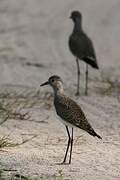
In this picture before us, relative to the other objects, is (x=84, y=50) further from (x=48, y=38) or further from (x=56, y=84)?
(x=56, y=84)

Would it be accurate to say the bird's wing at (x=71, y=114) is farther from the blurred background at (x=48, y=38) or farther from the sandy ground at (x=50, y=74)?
the blurred background at (x=48, y=38)

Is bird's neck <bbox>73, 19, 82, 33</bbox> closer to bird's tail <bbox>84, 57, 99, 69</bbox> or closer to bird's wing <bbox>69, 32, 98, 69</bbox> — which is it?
→ bird's wing <bbox>69, 32, 98, 69</bbox>

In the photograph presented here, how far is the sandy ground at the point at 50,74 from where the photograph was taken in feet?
26.2

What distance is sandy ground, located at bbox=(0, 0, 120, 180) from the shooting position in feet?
26.2

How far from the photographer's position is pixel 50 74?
1350cm

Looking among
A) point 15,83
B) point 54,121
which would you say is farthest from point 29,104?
point 15,83

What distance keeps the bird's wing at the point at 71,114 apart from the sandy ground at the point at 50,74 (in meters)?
0.35

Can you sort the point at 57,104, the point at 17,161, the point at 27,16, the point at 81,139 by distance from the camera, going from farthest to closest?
the point at 27,16, the point at 81,139, the point at 57,104, the point at 17,161

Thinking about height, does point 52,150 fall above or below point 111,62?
below

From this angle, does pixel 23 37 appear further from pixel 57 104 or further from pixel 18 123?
pixel 57 104

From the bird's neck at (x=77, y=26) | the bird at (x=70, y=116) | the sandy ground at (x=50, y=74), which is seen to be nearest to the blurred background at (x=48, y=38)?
the sandy ground at (x=50, y=74)

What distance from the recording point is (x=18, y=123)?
32.0ft

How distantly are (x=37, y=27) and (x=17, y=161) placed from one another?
361 inches

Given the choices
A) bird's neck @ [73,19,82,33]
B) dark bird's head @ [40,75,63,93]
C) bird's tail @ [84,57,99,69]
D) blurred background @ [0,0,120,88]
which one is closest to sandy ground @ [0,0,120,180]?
blurred background @ [0,0,120,88]
